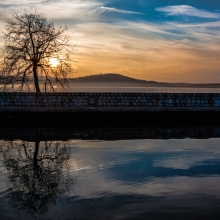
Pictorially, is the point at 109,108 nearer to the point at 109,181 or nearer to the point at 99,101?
the point at 99,101

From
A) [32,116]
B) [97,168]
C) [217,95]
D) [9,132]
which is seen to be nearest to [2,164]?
[97,168]

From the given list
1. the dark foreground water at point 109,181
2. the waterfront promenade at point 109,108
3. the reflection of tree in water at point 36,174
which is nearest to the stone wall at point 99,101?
the waterfront promenade at point 109,108

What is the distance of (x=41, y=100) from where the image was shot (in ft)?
83.9

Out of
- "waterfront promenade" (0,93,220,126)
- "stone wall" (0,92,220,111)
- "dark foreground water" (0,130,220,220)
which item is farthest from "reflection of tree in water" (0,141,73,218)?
"stone wall" (0,92,220,111)

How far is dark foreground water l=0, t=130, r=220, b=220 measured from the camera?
823 centimetres

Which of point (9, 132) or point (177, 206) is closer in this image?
point (177, 206)

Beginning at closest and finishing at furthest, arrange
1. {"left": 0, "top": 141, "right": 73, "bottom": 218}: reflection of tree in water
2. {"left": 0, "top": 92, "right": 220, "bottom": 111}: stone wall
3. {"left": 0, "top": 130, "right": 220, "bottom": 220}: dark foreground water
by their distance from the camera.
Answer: {"left": 0, "top": 130, "right": 220, "bottom": 220}: dark foreground water
{"left": 0, "top": 141, "right": 73, "bottom": 218}: reflection of tree in water
{"left": 0, "top": 92, "right": 220, "bottom": 111}: stone wall

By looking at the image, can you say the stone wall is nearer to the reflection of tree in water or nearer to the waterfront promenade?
the waterfront promenade

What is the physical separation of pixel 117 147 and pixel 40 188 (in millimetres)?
6112

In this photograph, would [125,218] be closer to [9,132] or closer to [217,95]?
[9,132]

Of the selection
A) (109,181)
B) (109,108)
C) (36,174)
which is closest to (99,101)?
(109,108)

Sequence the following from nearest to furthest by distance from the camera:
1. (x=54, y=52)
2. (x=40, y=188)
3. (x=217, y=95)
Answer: (x=40, y=188) → (x=217, y=95) → (x=54, y=52)

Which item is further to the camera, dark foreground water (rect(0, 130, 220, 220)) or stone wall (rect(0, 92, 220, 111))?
stone wall (rect(0, 92, 220, 111))

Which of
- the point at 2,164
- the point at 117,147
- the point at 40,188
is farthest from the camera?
the point at 117,147
